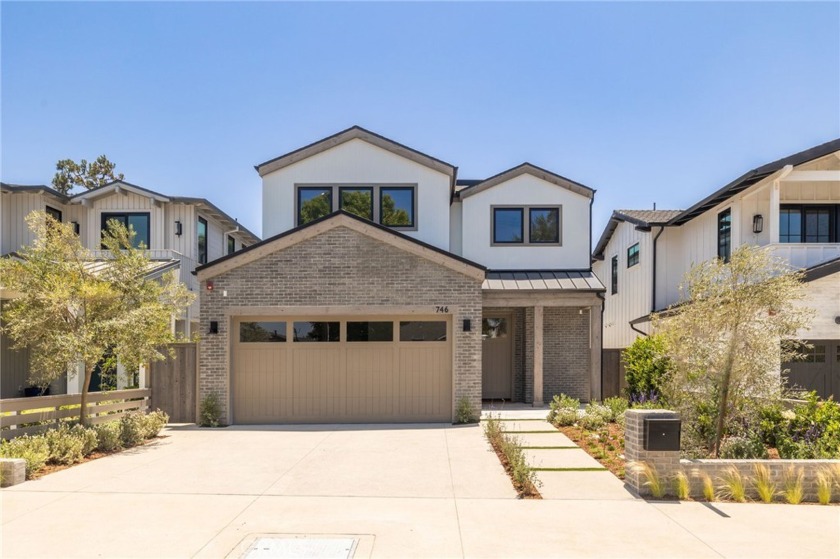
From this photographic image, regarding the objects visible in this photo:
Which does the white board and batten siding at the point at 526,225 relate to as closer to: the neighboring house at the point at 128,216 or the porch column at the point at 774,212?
the porch column at the point at 774,212

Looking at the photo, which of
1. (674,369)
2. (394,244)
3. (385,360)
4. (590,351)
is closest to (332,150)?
(394,244)

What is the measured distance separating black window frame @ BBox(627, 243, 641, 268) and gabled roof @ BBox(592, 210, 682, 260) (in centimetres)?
100

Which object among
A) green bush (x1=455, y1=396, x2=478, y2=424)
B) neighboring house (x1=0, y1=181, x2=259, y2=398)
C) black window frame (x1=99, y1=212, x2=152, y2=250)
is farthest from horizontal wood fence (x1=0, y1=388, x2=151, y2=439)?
black window frame (x1=99, y1=212, x2=152, y2=250)

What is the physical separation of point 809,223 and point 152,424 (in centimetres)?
1778

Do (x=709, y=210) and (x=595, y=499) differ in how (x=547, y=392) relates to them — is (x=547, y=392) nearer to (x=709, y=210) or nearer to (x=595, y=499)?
(x=709, y=210)

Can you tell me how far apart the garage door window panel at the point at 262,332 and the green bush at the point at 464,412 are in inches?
173

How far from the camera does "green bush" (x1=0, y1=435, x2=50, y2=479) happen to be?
27.6 ft

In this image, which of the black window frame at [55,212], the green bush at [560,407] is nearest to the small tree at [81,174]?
the black window frame at [55,212]

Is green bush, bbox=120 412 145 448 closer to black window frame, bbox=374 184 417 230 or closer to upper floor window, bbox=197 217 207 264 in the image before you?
black window frame, bbox=374 184 417 230

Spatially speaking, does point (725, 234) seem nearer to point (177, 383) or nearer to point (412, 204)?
point (412, 204)

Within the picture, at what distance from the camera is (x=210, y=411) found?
12680 mm

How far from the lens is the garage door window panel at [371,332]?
520 inches

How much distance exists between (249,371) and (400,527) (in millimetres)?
7884

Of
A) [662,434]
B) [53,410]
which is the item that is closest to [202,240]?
[53,410]
